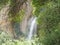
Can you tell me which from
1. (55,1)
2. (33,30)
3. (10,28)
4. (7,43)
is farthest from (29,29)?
(55,1)

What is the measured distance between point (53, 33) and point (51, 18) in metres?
0.16

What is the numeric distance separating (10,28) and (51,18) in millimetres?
4463

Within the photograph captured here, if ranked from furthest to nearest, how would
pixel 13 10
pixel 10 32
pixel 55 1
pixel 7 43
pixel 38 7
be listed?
pixel 10 32
pixel 7 43
pixel 13 10
pixel 38 7
pixel 55 1

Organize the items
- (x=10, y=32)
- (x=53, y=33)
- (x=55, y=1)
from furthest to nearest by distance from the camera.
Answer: (x=10, y=32) < (x=55, y=1) < (x=53, y=33)

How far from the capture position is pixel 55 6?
2.18 m

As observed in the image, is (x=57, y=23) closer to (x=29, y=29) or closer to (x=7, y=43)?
(x=7, y=43)

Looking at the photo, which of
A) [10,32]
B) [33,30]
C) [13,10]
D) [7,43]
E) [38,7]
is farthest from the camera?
[33,30]

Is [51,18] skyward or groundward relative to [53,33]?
skyward

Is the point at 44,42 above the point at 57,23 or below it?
below

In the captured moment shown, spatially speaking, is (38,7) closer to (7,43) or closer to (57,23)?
(57,23)

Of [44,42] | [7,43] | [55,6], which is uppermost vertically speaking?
[55,6]

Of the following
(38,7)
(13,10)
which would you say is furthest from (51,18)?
(13,10)

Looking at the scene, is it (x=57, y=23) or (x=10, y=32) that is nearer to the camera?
(x=57, y=23)

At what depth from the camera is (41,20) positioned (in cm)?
231
